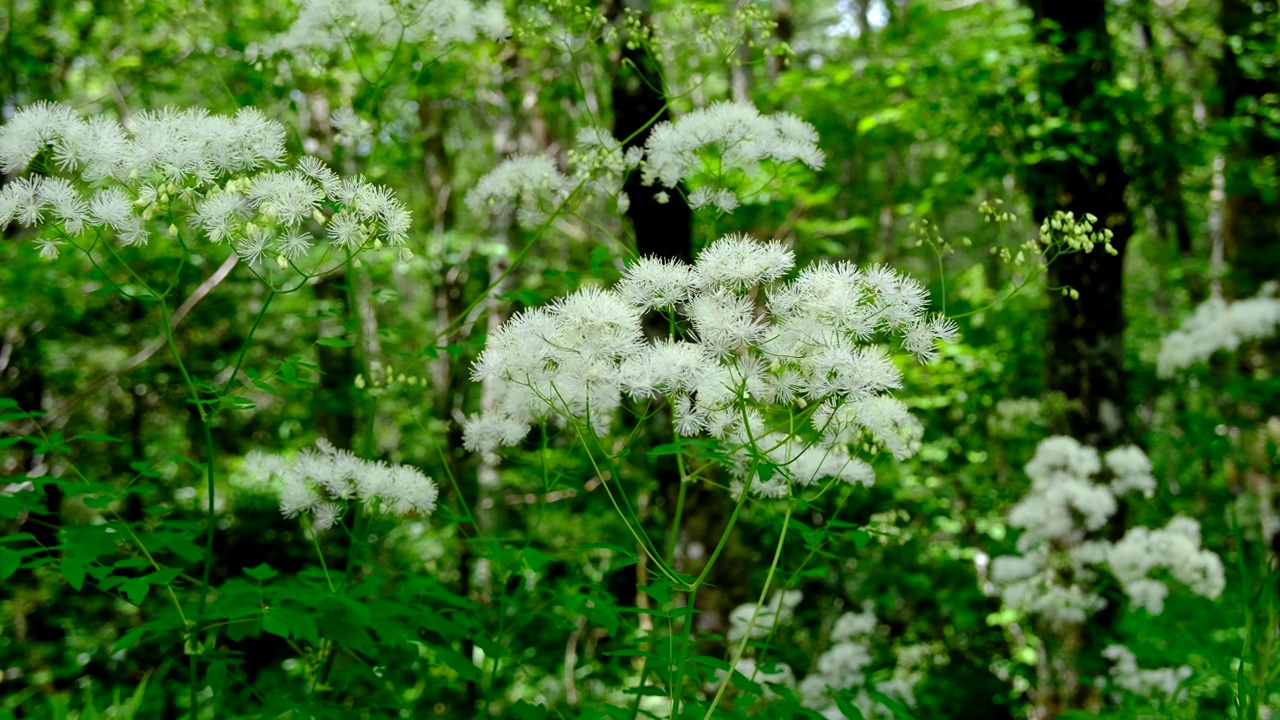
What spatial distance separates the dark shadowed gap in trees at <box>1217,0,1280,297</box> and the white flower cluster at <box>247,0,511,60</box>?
17.4ft

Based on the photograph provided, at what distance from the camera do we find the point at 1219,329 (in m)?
6.11

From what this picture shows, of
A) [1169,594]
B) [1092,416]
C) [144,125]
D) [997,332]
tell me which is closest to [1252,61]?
[997,332]

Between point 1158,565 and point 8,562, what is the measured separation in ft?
15.6

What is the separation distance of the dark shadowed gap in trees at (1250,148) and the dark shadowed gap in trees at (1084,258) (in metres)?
1.53

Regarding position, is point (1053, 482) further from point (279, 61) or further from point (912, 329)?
point (279, 61)

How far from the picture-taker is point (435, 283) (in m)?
6.99

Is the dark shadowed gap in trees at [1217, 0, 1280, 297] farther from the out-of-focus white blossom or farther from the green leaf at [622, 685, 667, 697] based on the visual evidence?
the green leaf at [622, 685, 667, 697]

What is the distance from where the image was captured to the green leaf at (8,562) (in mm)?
1715

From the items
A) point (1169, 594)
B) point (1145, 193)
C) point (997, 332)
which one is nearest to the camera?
point (1169, 594)

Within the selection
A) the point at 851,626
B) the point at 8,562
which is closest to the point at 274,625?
the point at 8,562

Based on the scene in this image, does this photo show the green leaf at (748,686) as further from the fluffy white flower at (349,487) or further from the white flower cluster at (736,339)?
the fluffy white flower at (349,487)

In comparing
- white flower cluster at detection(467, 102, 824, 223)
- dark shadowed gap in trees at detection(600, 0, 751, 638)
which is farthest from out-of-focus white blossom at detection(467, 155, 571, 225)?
dark shadowed gap in trees at detection(600, 0, 751, 638)

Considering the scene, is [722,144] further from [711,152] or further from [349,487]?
[349,487]

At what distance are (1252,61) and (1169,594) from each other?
167 inches
